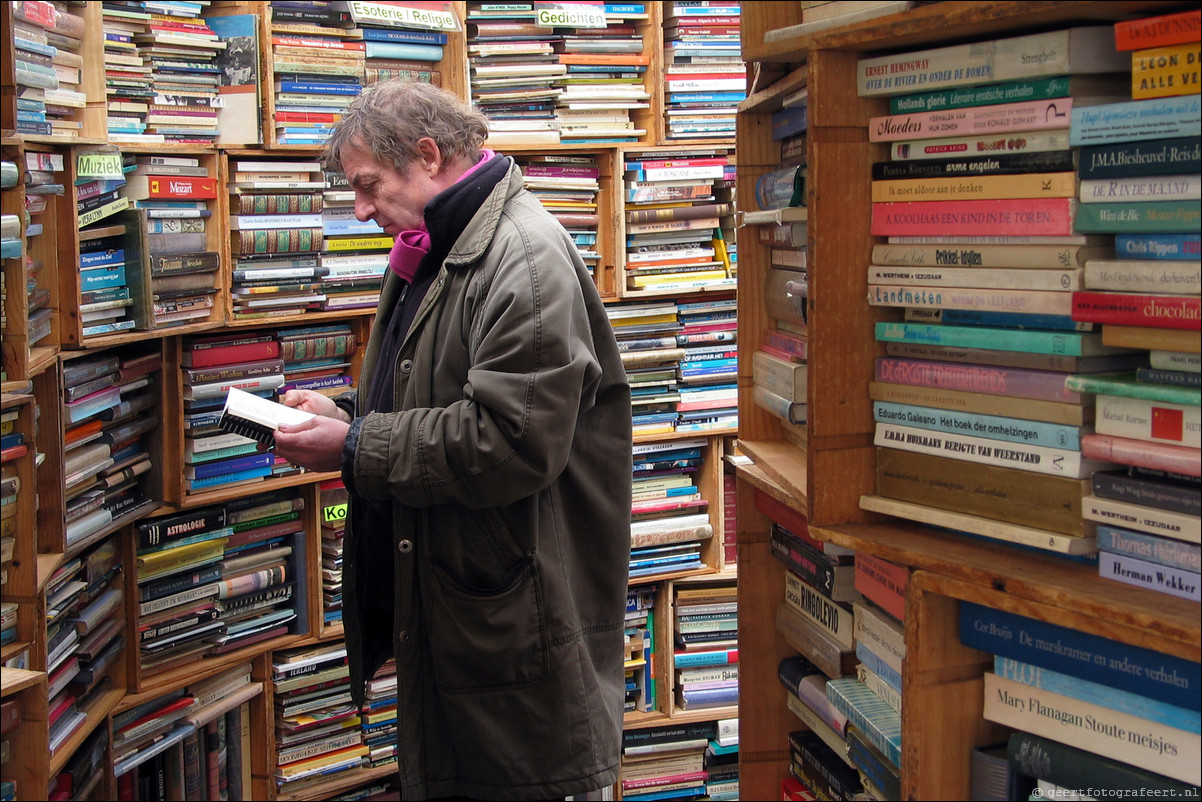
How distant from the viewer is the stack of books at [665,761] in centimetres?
392

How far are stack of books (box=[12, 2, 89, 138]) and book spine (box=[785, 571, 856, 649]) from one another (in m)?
1.69

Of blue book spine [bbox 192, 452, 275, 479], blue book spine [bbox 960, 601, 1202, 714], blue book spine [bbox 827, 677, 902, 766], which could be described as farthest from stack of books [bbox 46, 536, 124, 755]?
blue book spine [bbox 960, 601, 1202, 714]

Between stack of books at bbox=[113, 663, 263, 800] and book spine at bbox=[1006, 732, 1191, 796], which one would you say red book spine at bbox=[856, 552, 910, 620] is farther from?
stack of books at bbox=[113, 663, 263, 800]

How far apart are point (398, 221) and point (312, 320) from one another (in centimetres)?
123

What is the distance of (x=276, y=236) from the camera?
10.5ft

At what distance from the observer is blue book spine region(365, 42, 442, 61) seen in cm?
345

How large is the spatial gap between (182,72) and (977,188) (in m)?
2.35

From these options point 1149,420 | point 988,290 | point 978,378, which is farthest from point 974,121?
point 1149,420

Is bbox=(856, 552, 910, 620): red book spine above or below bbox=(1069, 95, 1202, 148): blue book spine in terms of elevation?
below

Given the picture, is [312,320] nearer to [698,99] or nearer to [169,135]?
[169,135]

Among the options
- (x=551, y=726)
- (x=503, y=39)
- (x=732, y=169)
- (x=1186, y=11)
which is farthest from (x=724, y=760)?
(x=1186, y=11)

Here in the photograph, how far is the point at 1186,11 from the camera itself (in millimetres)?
1201

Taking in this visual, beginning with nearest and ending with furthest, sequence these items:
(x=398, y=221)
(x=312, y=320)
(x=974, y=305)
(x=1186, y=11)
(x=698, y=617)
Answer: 1. (x=1186, y=11)
2. (x=974, y=305)
3. (x=398, y=221)
4. (x=312, y=320)
5. (x=698, y=617)

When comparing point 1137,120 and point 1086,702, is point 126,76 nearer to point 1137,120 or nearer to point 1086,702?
point 1137,120
